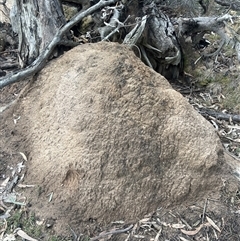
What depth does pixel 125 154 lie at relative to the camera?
2.47 m

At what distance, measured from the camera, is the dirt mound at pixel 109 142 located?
2395 millimetres

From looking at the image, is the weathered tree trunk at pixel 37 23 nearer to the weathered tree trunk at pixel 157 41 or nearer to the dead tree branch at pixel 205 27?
the weathered tree trunk at pixel 157 41

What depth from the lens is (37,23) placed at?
2967 mm

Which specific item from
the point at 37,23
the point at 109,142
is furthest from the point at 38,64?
the point at 109,142

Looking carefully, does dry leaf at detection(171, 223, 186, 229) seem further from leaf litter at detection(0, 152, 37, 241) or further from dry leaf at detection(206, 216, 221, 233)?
leaf litter at detection(0, 152, 37, 241)

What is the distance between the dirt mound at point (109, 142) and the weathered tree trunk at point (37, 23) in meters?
0.27

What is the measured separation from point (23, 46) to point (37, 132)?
791 mm

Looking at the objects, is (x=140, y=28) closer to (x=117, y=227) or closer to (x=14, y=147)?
(x=14, y=147)

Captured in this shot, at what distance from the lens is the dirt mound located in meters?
2.39

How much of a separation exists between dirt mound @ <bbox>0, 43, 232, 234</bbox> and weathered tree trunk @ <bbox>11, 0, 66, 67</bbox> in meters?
0.27

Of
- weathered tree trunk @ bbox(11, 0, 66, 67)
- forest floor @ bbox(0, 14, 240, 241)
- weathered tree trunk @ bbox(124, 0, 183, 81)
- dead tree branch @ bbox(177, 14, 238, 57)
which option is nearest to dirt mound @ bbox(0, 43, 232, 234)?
forest floor @ bbox(0, 14, 240, 241)

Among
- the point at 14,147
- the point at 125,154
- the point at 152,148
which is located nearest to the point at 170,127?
the point at 152,148

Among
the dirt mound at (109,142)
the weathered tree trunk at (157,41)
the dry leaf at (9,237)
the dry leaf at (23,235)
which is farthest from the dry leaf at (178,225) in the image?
the weathered tree trunk at (157,41)

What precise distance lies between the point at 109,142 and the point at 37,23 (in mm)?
1108
